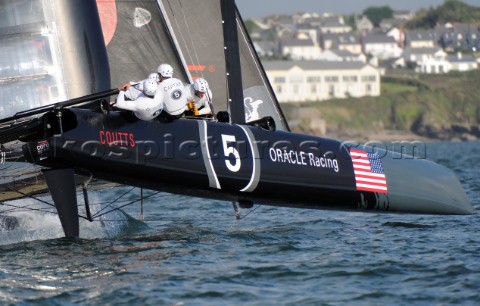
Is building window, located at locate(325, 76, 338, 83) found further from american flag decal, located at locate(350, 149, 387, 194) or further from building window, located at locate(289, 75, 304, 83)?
american flag decal, located at locate(350, 149, 387, 194)

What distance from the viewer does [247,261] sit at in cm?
843

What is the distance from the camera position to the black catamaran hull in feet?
28.8

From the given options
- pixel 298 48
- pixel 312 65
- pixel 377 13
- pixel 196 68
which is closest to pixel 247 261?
pixel 196 68

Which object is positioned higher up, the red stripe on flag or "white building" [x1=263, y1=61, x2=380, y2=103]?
the red stripe on flag

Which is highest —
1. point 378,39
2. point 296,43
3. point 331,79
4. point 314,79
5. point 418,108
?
point 296,43

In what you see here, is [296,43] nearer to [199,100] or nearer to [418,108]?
[418,108]

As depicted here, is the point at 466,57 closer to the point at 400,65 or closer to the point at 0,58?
the point at 400,65

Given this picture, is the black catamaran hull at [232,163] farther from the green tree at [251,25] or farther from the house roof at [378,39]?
the green tree at [251,25]

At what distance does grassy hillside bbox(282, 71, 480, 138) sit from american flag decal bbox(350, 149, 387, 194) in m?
72.8

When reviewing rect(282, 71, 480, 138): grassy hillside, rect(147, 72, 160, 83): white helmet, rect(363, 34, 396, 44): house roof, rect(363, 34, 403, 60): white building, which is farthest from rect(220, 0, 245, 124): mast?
rect(363, 34, 396, 44): house roof

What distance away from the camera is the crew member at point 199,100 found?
32.0 ft

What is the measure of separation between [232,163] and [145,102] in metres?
1.02

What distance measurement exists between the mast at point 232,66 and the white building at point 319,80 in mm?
84416

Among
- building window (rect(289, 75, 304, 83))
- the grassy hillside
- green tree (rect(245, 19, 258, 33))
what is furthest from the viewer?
green tree (rect(245, 19, 258, 33))
